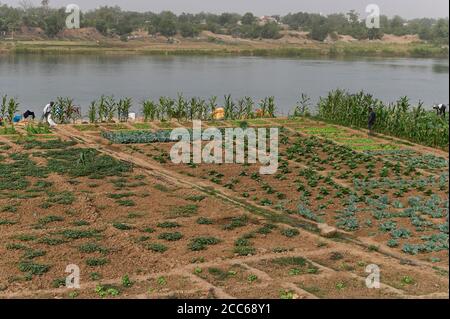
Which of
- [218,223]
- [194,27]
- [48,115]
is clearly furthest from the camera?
[194,27]

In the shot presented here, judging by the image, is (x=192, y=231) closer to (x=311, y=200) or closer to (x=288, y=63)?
(x=311, y=200)

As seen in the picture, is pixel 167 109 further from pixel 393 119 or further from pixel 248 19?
pixel 248 19

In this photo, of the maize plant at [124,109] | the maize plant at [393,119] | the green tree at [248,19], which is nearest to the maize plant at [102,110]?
the maize plant at [124,109]

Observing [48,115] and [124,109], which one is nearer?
[48,115]

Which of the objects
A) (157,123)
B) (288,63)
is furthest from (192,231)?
(288,63)

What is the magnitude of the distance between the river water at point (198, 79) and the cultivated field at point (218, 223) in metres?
16.7

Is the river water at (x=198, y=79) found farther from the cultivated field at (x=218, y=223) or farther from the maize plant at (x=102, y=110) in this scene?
the cultivated field at (x=218, y=223)

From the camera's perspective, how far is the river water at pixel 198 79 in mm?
39344

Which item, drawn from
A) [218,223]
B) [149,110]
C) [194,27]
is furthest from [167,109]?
[194,27]

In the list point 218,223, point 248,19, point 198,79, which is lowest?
point 218,223

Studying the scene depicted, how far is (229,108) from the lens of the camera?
25.1m

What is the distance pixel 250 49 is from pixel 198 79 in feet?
134

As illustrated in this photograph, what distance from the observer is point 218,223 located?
11.4m

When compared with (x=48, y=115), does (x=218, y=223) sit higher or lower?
lower
